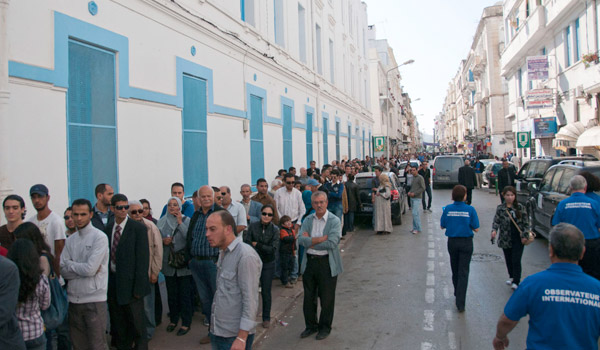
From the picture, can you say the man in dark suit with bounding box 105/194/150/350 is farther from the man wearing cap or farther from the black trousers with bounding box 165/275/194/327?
the black trousers with bounding box 165/275/194/327

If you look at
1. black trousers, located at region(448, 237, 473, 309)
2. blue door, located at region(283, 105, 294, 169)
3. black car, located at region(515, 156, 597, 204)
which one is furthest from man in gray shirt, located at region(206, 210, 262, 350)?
blue door, located at region(283, 105, 294, 169)

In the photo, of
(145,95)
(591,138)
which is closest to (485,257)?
(145,95)

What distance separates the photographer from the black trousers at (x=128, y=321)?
541cm

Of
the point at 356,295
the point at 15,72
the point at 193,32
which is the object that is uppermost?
the point at 193,32

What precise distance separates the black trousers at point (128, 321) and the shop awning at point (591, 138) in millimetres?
16737

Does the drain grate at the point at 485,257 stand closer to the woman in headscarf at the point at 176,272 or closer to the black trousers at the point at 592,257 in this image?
the black trousers at the point at 592,257

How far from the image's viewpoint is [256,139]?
14047 millimetres

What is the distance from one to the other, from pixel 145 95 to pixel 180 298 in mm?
3883

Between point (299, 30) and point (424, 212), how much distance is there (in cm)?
873

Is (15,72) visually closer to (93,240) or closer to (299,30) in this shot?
(93,240)

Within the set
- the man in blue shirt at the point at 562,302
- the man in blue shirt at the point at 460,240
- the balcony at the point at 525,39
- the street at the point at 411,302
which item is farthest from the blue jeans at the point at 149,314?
the balcony at the point at 525,39

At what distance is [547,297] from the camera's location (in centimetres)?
313

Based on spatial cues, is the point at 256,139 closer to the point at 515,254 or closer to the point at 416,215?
the point at 416,215

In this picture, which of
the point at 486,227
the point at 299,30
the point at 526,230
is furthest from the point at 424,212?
the point at 526,230
